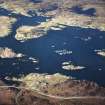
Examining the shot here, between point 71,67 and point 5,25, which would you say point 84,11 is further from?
point 71,67

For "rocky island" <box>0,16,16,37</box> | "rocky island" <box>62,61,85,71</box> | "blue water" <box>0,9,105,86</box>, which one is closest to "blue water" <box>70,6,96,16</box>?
"blue water" <box>0,9,105,86</box>

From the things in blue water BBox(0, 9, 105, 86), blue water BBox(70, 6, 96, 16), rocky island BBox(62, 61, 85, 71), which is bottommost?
rocky island BBox(62, 61, 85, 71)

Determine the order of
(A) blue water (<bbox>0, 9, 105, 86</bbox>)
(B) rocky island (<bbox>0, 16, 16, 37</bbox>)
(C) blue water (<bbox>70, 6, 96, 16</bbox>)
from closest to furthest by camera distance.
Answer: (A) blue water (<bbox>0, 9, 105, 86</bbox>), (B) rocky island (<bbox>0, 16, 16, 37</bbox>), (C) blue water (<bbox>70, 6, 96, 16</bbox>)

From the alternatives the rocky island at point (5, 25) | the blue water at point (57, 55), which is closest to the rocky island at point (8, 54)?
the blue water at point (57, 55)

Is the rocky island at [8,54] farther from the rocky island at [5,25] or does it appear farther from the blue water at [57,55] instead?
the rocky island at [5,25]

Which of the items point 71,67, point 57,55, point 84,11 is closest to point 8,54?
point 57,55

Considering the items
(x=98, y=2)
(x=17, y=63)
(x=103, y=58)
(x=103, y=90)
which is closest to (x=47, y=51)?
(x=17, y=63)

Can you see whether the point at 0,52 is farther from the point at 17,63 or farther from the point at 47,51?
the point at 47,51

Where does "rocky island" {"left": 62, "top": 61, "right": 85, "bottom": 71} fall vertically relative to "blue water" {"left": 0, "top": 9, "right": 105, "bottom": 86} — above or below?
below

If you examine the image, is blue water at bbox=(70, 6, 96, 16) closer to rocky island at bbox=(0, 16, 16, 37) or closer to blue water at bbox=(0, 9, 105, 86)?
blue water at bbox=(0, 9, 105, 86)
